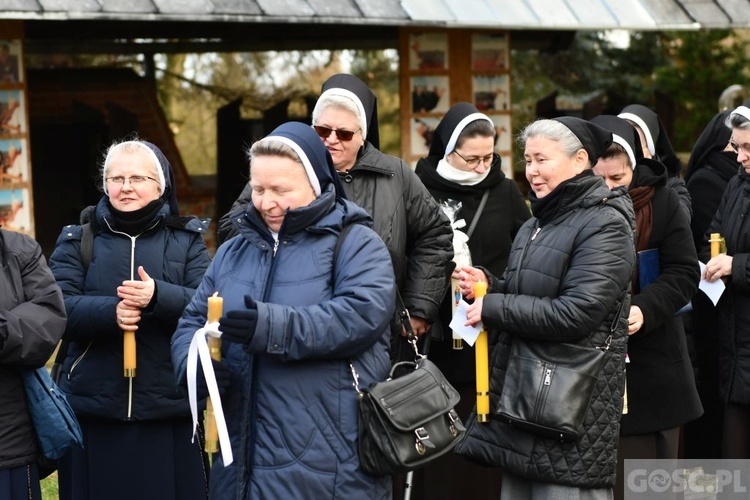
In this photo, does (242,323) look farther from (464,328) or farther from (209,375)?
(464,328)

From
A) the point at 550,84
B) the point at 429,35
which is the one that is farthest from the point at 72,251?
the point at 550,84

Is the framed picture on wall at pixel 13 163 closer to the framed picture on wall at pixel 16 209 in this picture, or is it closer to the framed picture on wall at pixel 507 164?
the framed picture on wall at pixel 16 209

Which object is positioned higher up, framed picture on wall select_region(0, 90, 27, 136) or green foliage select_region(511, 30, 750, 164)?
green foliage select_region(511, 30, 750, 164)

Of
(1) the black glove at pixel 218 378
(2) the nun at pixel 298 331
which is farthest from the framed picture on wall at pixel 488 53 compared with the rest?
(1) the black glove at pixel 218 378

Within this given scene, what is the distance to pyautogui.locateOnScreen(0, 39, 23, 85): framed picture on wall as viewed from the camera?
978 centimetres

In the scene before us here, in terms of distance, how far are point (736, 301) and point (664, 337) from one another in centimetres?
69

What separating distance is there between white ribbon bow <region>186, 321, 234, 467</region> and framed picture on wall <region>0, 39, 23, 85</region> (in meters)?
6.60

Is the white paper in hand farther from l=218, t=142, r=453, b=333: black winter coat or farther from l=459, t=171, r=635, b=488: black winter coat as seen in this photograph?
l=218, t=142, r=453, b=333: black winter coat

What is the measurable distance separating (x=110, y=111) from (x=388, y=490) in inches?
397

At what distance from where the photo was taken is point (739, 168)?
19.3 ft

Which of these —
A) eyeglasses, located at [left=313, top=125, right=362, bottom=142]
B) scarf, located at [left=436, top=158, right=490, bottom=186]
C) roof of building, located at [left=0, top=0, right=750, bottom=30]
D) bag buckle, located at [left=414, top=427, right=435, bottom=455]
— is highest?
roof of building, located at [left=0, top=0, right=750, bottom=30]

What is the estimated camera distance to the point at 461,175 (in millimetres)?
5656

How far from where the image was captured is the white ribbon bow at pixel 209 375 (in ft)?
12.2

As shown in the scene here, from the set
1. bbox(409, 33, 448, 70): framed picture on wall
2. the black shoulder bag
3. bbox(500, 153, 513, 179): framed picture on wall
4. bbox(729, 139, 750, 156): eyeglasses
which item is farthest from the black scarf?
bbox(500, 153, 513, 179): framed picture on wall
